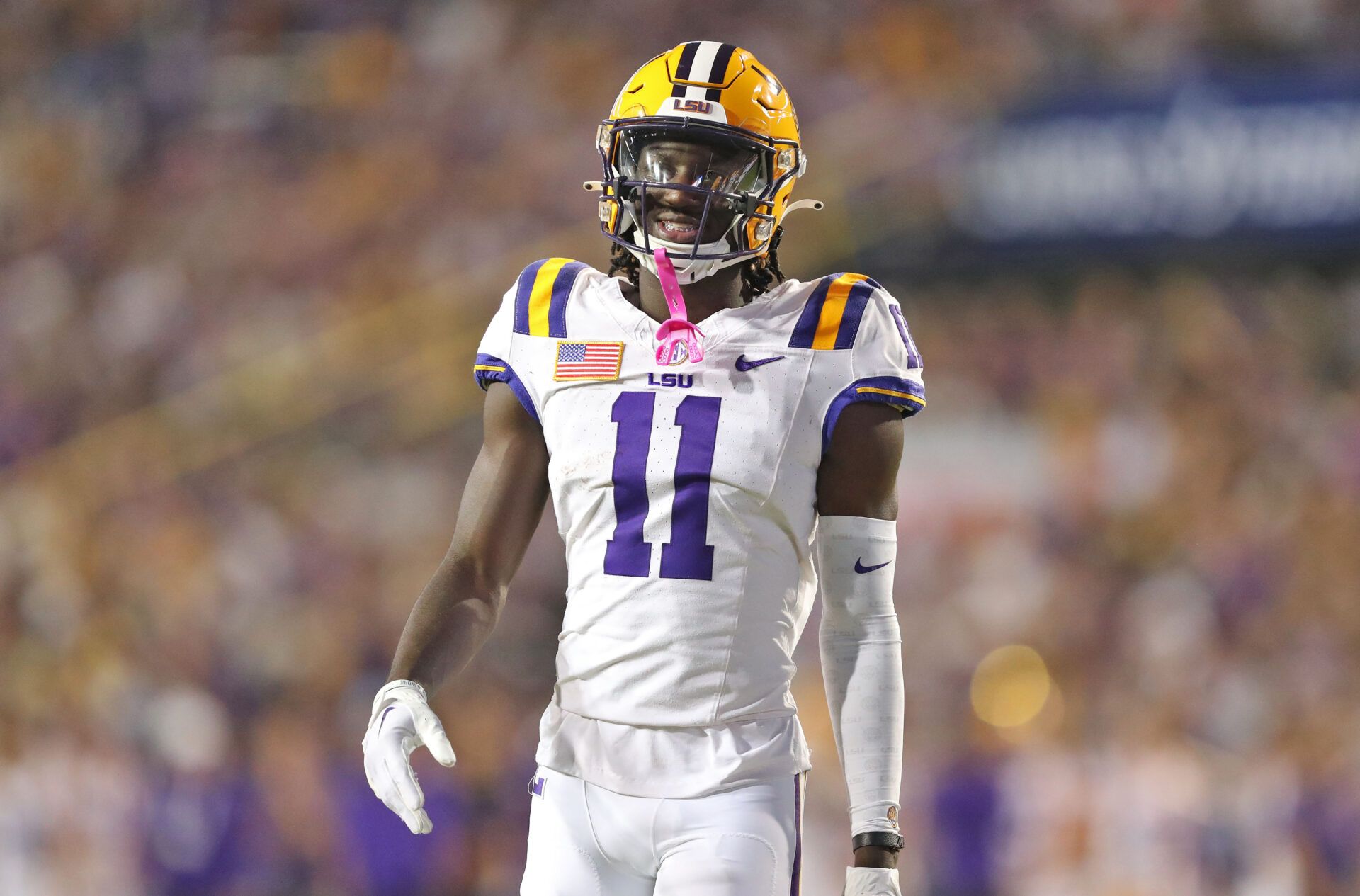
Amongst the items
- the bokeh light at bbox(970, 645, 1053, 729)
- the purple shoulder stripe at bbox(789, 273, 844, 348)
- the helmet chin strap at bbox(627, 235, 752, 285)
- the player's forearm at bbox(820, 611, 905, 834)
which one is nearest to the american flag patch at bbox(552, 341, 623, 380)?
the helmet chin strap at bbox(627, 235, 752, 285)

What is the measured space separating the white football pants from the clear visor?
32.1 inches

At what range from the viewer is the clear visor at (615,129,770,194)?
2.29 meters

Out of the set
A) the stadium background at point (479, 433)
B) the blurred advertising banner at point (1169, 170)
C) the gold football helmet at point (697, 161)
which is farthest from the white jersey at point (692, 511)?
the blurred advertising banner at point (1169, 170)

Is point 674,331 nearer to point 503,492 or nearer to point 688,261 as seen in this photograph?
point 688,261

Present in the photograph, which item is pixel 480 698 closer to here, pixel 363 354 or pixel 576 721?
pixel 363 354

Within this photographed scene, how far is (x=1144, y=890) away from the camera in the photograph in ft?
16.6

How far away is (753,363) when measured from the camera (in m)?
2.22

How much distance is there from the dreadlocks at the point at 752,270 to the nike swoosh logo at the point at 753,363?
18cm

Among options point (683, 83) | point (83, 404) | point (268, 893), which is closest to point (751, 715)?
point (683, 83)

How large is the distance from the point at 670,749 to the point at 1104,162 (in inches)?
218

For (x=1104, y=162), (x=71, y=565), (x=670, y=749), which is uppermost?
(x=1104, y=162)

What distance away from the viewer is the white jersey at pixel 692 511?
212 centimetres

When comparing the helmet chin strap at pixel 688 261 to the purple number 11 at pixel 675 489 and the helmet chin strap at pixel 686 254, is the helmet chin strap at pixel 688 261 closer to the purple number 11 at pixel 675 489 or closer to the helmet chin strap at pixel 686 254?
the helmet chin strap at pixel 686 254

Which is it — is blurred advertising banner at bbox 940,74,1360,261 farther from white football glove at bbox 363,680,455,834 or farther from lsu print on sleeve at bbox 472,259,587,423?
white football glove at bbox 363,680,455,834
